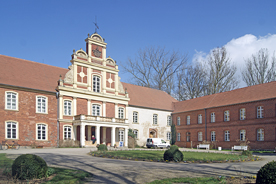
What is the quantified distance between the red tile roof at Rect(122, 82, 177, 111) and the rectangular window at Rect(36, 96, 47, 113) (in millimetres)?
12199

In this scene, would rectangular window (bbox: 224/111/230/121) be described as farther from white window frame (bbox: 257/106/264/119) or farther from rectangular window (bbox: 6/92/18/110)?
rectangular window (bbox: 6/92/18/110)

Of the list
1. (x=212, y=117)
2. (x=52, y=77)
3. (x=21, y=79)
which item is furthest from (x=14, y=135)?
(x=212, y=117)

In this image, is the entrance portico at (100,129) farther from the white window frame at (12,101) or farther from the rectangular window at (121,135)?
the white window frame at (12,101)

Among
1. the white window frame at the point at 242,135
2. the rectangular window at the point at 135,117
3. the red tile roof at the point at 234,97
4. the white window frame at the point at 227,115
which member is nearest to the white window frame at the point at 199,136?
the red tile roof at the point at 234,97

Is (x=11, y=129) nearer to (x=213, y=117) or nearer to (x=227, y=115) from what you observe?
(x=213, y=117)

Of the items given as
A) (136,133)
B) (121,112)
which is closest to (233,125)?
(136,133)

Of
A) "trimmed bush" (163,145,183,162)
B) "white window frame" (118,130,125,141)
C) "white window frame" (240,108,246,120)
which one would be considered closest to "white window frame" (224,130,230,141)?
"white window frame" (240,108,246,120)

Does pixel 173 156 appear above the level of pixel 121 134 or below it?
above

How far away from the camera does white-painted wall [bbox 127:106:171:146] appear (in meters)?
36.8

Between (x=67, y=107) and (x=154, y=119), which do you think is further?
(x=154, y=119)

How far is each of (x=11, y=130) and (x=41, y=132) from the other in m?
3.13

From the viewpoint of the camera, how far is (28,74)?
2861 centimetres

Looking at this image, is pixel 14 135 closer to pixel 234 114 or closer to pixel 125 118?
pixel 125 118

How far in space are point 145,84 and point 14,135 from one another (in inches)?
1164
